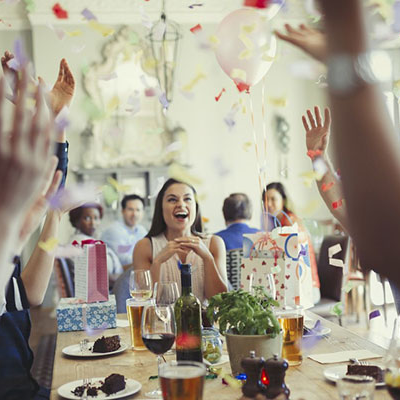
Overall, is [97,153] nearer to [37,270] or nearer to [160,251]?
[160,251]

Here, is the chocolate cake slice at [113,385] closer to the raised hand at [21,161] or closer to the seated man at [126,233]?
the raised hand at [21,161]

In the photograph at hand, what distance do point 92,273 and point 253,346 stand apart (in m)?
1.11

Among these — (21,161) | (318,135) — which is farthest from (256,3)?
(21,161)

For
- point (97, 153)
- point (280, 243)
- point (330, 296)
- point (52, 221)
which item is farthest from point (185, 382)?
point (97, 153)

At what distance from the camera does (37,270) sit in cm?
229

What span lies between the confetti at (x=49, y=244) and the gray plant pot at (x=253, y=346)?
749 mm

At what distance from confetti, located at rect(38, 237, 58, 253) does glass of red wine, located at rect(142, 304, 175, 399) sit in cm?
55

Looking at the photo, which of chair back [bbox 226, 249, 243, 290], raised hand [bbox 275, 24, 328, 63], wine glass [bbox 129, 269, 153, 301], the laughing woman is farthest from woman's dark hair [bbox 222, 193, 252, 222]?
raised hand [bbox 275, 24, 328, 63]

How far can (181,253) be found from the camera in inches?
128

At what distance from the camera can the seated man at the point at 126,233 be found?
5.49 meters

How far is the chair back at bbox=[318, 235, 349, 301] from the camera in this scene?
449cm

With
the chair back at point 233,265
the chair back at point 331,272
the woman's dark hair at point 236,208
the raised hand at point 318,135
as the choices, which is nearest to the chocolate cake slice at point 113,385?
the raised hand at point 318,135

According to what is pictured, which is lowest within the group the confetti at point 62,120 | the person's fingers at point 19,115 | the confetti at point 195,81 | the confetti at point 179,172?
the person's fingers at point 19,115

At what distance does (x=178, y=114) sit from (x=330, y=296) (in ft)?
12.5
